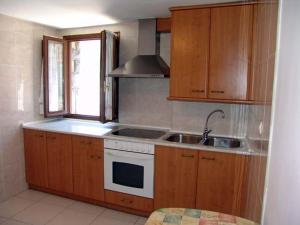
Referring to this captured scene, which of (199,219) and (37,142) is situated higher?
(199,219)

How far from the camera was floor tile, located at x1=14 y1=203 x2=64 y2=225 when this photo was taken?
8.02 feet

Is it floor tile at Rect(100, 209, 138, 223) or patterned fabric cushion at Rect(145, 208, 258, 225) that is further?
floor tile at Rect(100, 209, 138, 223)

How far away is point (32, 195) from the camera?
299 cm

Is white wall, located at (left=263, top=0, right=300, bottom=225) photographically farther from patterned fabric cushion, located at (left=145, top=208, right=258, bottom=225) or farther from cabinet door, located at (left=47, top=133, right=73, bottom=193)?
cabinet door, located at (left=47, top=133, right=73, bottom=193)

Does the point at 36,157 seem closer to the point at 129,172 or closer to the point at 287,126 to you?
the point at 129,172

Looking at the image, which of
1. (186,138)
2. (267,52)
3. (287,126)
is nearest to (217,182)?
(186,138)

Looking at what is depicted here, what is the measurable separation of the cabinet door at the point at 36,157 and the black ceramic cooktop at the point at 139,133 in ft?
3.16

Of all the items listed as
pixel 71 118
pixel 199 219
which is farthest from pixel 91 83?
pixel 199 219

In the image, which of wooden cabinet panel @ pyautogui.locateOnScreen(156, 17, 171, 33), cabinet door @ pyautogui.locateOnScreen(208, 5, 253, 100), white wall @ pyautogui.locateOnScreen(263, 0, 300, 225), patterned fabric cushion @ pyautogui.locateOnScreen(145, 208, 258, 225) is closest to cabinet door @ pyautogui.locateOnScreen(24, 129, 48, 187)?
wooden cabinet panel @ pyautogui.locateOnScreen(156, 17, 171, 33)

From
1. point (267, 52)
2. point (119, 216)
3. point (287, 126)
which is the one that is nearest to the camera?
point (287, 126)

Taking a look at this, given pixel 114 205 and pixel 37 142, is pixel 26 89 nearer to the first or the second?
pixel 37 142

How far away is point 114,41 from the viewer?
2.93m

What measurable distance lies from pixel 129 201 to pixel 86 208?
0.55 meters

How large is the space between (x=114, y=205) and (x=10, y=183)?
4.42 feet
